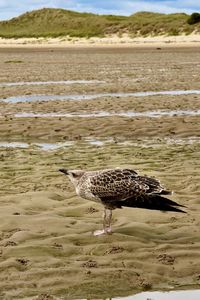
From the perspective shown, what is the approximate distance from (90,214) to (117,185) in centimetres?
168

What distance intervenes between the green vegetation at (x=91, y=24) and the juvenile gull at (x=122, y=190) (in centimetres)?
8950

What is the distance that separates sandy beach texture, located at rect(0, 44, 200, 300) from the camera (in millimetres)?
7820

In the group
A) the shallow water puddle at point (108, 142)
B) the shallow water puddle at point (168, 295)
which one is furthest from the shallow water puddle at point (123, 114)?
the shallow water puddle at point (168, 295)

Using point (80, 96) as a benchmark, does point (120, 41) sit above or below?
below

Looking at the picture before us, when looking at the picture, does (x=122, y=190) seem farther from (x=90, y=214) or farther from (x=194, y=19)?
(x=194, y=19)

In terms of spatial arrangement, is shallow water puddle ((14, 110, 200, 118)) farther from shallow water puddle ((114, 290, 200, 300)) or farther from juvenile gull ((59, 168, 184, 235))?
shallow water puddle ((114, 290, 200, 300))

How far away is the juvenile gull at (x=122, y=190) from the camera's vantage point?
28.7ft

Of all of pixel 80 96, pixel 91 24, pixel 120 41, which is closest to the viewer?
pixel 80 96

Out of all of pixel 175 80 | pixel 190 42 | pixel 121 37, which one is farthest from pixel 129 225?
→ pixel 121 37

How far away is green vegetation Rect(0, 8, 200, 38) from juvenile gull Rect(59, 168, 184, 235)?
89.5 meters

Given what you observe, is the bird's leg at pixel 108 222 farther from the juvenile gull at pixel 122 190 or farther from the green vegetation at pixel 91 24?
the green vegetation at pixel 91 24

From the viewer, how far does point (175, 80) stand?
34938mm

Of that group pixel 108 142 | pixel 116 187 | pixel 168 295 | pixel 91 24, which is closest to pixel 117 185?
pixel 116 187

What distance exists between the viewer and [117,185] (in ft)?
29.2
